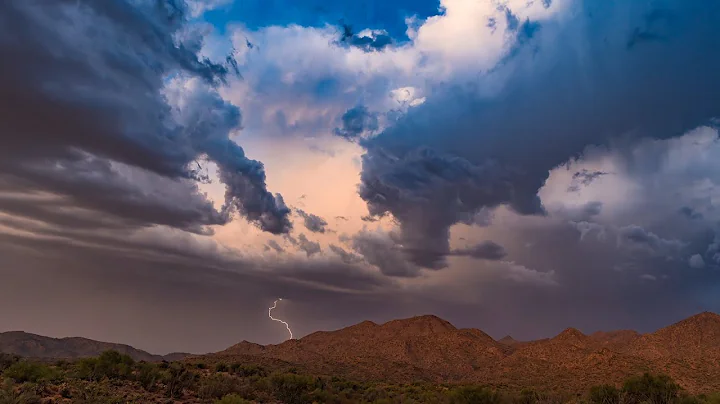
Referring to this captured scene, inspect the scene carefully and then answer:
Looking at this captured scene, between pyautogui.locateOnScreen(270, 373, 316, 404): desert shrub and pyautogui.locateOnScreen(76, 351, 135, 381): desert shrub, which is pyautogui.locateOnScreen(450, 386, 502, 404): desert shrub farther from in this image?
pyautogui.locateOnScreen(76, 351, 135, 381): desert shrub

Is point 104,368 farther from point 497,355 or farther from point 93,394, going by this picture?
point 497,355

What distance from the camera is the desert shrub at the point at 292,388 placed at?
35219mm

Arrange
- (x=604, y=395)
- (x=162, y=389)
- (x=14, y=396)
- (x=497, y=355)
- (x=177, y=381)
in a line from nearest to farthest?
(x=14, y=396) < (x=162, y=389) < (x=177, y=381) < (x=604, y=395) < (x=497, y=355)

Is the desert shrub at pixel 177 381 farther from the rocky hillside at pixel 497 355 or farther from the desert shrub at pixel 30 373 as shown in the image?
the rocky hillside at pixel 497 355

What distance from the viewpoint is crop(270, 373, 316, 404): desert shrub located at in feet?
116

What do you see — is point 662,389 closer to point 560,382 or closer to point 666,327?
point 560,382

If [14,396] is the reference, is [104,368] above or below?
above

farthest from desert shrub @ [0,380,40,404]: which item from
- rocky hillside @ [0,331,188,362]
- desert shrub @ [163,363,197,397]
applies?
rocky hillside @ [0,331,188,362]

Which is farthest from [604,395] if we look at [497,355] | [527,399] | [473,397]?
[497,355]

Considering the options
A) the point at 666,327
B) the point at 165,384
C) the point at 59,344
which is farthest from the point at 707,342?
the point at 59,344

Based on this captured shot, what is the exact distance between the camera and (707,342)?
11950 centimetres

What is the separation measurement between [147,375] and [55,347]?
610ft

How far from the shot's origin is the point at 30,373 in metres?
29.1

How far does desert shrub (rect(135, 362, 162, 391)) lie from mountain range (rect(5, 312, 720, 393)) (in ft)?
136
